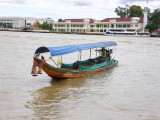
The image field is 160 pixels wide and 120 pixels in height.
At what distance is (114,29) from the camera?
6888 cm

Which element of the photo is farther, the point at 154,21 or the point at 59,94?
the point at 154,21

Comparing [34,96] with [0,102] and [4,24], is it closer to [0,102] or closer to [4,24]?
[0,102]

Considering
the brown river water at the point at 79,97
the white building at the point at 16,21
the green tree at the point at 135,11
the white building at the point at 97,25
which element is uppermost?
the green tree at the point at 135,11

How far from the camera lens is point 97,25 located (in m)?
74.9

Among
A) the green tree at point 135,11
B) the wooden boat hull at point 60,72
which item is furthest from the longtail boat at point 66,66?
the green tree at point 135,11

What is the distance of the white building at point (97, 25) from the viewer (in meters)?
67.8

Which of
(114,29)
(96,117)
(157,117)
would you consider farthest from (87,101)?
(114,29)

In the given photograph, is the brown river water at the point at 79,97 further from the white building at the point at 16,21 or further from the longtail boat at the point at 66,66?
the white building at the point at 16,21

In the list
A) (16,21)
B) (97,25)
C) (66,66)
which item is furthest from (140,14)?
(66,66)

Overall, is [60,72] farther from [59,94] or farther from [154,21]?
[154,21]

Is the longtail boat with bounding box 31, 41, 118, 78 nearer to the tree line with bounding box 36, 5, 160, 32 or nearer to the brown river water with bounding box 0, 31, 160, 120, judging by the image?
the brown river water with bounding box 0, 31, 160, 120

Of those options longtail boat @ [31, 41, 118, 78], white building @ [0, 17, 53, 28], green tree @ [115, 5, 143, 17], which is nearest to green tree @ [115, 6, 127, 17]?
green tree @ [115, 5, 143, 17]

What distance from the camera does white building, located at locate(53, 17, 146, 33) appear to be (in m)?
67.8

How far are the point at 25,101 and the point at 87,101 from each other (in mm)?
1716
